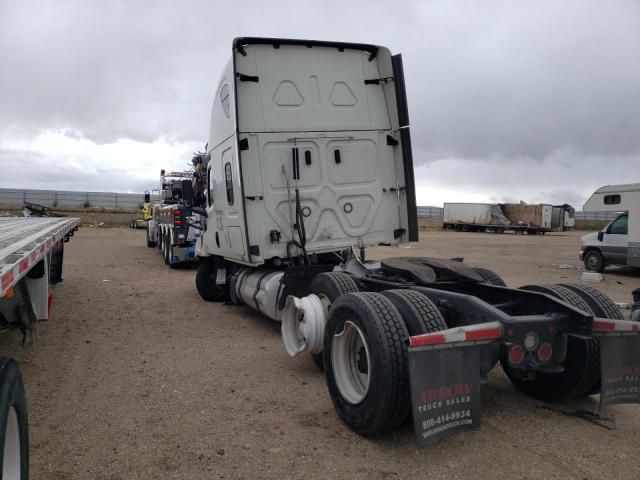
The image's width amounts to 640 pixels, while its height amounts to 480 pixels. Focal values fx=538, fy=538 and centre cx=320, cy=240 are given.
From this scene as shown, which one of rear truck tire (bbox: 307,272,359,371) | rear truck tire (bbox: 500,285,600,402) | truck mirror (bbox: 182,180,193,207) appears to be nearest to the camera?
rear truck tire (bbox: 500,285,600,402)

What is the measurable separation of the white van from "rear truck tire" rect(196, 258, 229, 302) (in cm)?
1016

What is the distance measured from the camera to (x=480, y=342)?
3.33 m

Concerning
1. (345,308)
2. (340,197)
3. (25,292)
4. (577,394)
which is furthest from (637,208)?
(25,292)

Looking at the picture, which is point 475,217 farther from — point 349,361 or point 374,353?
point 374,353

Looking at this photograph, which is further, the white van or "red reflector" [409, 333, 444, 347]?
the white van

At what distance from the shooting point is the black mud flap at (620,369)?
12.0ft

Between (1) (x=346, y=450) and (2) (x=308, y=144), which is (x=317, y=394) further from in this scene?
(2) (x=308, y=144)

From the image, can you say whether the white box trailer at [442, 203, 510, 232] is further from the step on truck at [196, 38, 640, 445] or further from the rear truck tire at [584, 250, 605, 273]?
the step on truck at [196, 38, 640, 445]

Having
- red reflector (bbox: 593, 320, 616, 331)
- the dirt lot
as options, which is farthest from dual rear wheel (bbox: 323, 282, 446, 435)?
red reflector (bbox: 593, 320, 616, 331)

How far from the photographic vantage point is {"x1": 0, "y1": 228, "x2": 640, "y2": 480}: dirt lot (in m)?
3.33

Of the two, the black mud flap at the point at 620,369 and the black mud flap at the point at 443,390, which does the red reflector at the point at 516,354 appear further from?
the black mud flap at the point at 620,369

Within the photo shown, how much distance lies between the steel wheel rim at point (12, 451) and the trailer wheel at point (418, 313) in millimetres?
2284

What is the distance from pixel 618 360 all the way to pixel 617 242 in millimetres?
12079

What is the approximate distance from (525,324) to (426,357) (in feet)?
2.60
